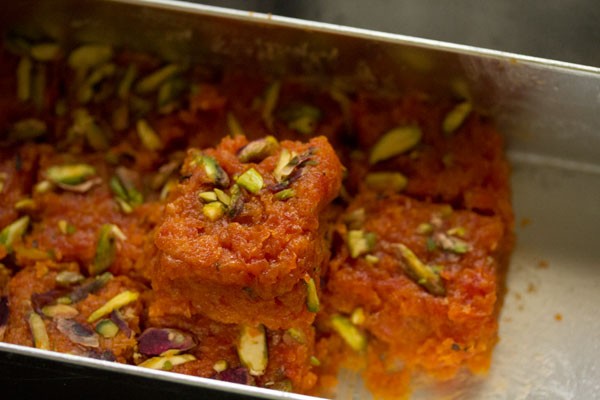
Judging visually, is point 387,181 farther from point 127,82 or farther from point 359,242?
point 127,82

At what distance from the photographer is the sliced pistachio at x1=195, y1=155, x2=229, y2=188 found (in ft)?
5.27

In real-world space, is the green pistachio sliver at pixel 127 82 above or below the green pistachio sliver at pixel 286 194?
above

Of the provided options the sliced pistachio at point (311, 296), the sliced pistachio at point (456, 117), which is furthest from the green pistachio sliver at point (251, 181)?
the sliced pistachio at point (456, 117)

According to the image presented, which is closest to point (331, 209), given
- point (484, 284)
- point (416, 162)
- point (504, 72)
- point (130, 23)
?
point (416, 162)

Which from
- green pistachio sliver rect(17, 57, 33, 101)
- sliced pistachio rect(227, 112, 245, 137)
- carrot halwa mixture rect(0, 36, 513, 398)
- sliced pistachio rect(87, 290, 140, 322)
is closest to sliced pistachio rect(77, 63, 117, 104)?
carrot halwa mixture rect(0, 36, 513, 398)

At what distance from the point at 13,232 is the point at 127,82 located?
1.54 ft

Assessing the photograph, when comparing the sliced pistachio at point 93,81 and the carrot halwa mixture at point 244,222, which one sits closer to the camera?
the carrot halwa mixture at point 244,222

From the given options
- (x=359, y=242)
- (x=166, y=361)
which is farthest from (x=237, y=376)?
(x=359, y=242)

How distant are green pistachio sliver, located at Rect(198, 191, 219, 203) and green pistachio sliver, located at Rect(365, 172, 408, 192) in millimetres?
462

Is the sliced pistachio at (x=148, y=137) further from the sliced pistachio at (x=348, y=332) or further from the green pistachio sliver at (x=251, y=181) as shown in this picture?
the sliced pistachio at (x=348, y=332)

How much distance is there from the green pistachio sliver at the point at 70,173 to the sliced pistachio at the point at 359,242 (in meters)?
0.64

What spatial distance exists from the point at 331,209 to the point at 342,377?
1.29ft

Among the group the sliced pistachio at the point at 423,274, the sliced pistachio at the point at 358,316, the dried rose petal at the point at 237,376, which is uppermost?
the sliced pistachio at the point at 423,274

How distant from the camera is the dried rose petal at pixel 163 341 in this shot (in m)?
1.65
